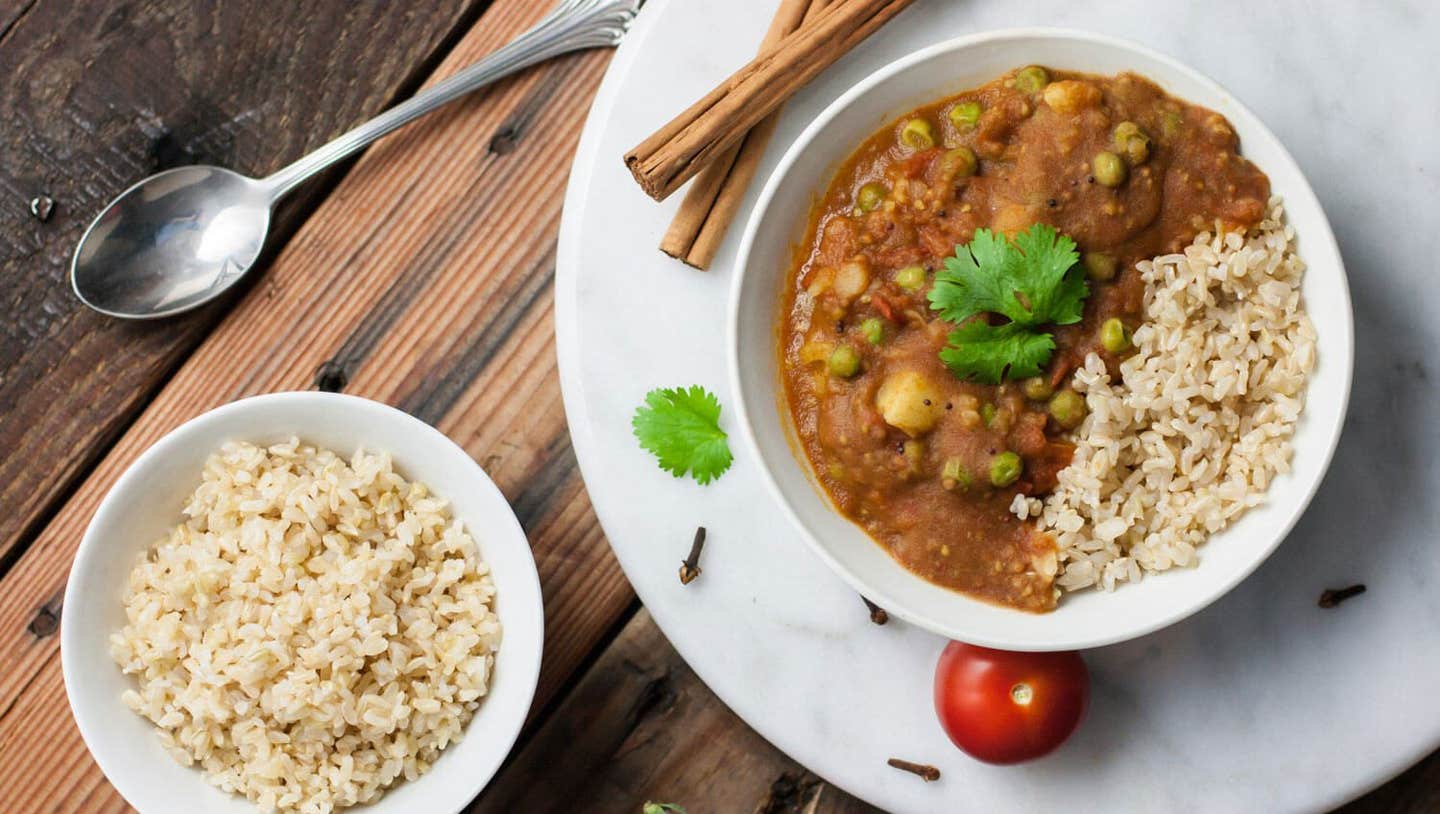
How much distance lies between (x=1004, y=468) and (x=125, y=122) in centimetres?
278

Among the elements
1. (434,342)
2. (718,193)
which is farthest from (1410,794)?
(434,342)

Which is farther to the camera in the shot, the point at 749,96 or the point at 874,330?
the point at 749,96

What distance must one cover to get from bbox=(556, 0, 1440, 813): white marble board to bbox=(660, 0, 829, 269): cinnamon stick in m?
0.05

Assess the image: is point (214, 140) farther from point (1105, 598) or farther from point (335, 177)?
point (1105, 598)

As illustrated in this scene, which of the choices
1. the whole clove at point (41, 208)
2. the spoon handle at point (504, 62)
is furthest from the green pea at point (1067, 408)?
the whole clove at point (41, 208)

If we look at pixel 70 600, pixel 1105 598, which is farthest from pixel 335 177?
pixel 1105 598

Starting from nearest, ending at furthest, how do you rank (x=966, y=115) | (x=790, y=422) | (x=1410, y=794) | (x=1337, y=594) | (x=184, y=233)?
(x=966, y=115) → (x=790, y=422) → (x=1337, y=594) → (x=1410, y=794) → (x=184, y=233)

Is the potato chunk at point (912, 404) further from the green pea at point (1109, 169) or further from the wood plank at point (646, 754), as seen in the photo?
the wood plank at point (646, 754)

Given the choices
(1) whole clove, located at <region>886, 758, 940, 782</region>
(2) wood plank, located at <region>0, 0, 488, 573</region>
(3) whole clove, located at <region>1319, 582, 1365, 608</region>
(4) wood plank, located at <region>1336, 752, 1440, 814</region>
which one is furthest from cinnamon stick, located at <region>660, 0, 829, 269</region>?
(4) wood plank, located at <region>1336, 752, 1440, 814</region>

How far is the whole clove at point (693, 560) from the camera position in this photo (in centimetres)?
332

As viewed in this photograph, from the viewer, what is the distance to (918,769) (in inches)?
131

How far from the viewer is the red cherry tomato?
3072 mm

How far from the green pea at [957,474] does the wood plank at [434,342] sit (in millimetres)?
1137

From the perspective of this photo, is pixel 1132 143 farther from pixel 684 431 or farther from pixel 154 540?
pixel 154 540
